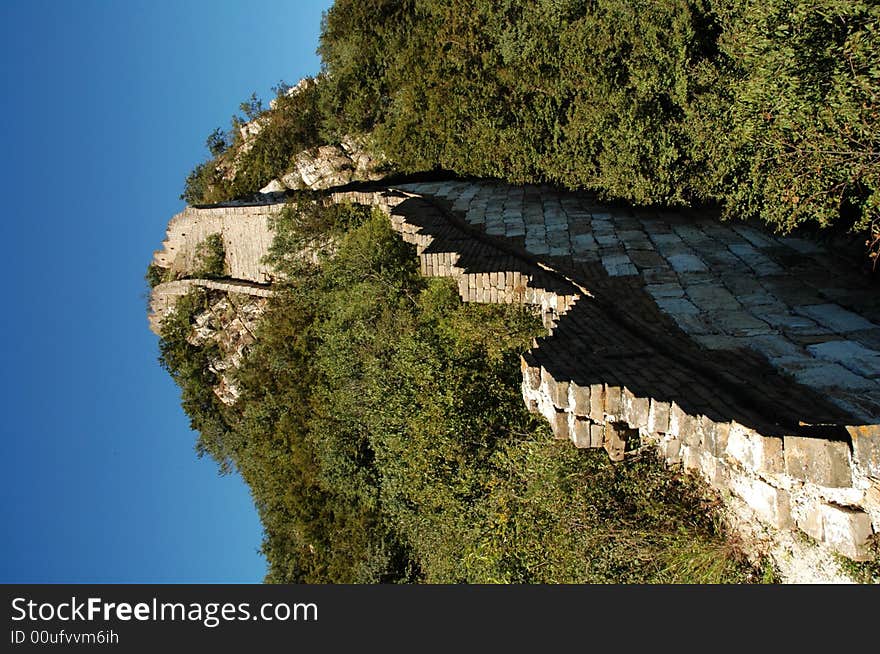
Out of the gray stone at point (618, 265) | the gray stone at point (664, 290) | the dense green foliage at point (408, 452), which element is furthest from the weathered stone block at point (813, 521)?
the gray stone at point (618, 265)

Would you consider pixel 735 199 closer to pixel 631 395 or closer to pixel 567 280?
pixel 567 280

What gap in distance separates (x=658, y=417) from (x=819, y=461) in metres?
1.12

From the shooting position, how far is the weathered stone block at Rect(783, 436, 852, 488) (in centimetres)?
385

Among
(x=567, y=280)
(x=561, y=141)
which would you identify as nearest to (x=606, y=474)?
(x=567, y=280)

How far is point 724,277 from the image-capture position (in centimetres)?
832

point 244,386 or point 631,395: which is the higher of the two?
point 631,395

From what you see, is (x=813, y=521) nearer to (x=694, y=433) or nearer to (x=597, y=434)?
(x=694, y=433)

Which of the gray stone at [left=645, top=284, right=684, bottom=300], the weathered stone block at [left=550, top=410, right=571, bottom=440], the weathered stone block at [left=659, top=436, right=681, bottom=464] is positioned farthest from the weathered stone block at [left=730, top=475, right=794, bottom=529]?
the gray stone at [left=645, top=284, right=684, bottom=300]

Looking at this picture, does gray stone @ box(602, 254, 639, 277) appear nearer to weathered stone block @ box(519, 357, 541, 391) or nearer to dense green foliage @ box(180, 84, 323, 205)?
weathered stone block @ box(519, 357, 541, 391)

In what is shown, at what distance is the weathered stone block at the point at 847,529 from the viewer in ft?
12.7

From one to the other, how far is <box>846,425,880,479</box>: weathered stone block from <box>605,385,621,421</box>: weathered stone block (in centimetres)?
159

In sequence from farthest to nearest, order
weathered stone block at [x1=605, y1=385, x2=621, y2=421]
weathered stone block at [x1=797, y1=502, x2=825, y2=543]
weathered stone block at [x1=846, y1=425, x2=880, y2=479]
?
1. weathered stone block at [x1=605, y1=385, x2=621, y2=421]
2. weathered stone block at [x1=797, y1=502, x2=825, y2=543]
3. weathered stone block at [x1=846, y1=425, x2=880, y2=479]

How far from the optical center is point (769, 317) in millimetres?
7180

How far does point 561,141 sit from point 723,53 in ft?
9.50
